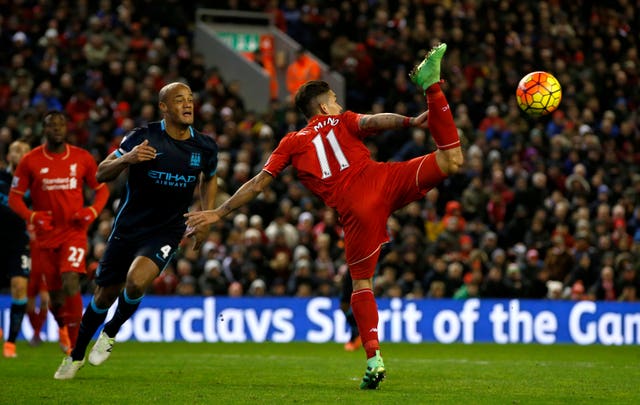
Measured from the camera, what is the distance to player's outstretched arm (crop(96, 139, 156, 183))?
10.0 meters

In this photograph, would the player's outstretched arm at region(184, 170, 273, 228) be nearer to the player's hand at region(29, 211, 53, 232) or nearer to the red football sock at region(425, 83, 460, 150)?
the red football sock at region(425, 83, 460, 150)

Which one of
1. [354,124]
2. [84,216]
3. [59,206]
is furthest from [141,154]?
[59,206]

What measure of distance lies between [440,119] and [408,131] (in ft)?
49.6

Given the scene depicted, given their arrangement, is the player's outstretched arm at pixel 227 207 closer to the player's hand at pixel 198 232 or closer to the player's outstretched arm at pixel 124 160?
the player's hand at pixel 198 232

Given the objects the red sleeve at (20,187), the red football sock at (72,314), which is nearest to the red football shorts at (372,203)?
the red football sock at (72,314)

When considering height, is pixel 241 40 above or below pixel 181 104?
above

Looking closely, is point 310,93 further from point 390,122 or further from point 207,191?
point 207,191

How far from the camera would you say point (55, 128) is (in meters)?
13.0

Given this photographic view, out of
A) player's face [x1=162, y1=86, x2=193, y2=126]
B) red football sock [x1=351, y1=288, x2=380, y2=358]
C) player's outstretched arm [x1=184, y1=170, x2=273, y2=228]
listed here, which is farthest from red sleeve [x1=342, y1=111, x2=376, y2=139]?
player's face [x1=162, y1=86, x2=193, y2=126]

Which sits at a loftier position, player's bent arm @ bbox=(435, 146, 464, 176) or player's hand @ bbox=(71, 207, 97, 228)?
player's bent arm @ bbox=(435, 146, 464, 176)

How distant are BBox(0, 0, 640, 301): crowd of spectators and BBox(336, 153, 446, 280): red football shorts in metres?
9.79

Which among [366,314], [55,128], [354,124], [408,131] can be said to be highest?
[408,131]

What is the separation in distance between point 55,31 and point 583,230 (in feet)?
36.3

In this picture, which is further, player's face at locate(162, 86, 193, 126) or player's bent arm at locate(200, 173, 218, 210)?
player's bent arm at locate(200, 173, 218, 210)
